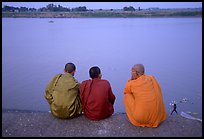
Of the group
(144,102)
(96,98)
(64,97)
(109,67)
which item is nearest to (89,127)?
(96,98)

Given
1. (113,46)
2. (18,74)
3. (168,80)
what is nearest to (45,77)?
(18,74)

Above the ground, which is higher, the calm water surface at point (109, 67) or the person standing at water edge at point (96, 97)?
the person standing at water edge at point (96, 97)

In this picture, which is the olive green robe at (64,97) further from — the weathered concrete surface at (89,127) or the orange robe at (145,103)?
the orange robe at (145,103)

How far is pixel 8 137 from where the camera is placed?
12.3ft

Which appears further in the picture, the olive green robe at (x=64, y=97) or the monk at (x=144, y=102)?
the olive green robe at (x=64, y=97)

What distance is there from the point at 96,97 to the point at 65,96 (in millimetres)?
394

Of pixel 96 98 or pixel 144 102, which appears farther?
pixel 96 98

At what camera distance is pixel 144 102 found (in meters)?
3.83

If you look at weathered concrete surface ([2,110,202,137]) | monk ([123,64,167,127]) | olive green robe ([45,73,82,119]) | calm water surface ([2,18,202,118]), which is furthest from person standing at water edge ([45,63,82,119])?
calm water surface ([2,18,202,118])

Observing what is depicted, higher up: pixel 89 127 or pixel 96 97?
pixel 96 97

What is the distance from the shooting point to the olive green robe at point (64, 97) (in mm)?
4047

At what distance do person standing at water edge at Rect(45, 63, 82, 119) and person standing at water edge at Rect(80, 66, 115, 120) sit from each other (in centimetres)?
9

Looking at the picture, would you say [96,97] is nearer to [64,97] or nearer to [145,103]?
[64,97]

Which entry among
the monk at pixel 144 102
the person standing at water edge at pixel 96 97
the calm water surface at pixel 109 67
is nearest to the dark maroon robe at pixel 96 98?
the person standing at water edge at pixel 96 97
